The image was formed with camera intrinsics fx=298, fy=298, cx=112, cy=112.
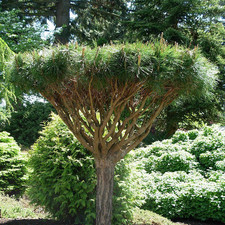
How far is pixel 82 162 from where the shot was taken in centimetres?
450

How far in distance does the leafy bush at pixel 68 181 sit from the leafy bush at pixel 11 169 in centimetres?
174

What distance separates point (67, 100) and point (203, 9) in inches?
421

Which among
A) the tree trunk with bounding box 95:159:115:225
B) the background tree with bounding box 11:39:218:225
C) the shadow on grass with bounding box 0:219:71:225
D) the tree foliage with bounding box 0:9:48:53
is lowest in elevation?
the shadow on grass with bounding box 0:219:71:225

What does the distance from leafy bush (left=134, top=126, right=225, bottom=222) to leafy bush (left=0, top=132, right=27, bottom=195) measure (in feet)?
8.70

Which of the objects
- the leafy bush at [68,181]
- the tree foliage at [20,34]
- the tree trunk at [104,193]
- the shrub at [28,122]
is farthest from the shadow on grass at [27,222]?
the tree foliage at [20,34]

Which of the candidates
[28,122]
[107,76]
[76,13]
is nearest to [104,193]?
[107,76]

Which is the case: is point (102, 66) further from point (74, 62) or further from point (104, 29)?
point (104, 29)

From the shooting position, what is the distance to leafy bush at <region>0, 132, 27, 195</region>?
6.31m

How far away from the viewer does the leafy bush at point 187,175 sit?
5395mm

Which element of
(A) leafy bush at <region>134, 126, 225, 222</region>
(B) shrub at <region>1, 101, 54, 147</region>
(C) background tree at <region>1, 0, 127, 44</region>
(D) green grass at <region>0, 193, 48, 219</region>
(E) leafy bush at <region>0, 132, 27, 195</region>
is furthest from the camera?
(C) background tree at <region>1, 0, 127, 44</region>

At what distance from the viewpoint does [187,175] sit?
6.15 meters

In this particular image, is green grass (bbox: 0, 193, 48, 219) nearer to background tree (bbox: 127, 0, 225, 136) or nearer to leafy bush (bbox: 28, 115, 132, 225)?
leafy bush (bbox: 28, 115, 132, 225)

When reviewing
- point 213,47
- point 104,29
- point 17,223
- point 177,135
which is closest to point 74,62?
point 17,223

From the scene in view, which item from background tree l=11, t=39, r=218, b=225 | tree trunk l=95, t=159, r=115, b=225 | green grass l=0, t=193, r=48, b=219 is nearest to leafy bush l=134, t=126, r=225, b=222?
tree trunk l=95, t=159, r=115, b=225
